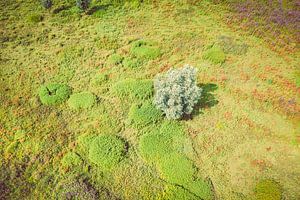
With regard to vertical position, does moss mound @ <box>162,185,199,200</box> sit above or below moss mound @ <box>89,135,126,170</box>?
below

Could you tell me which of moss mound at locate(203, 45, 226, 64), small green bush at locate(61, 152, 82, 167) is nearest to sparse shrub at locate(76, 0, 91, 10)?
moss mound at locate(203, 45, 226, 64)

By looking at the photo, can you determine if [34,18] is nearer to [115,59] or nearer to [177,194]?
[115,59]

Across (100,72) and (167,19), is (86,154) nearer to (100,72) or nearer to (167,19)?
(100,72)

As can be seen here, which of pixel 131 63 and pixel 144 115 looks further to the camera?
pixel 131 63

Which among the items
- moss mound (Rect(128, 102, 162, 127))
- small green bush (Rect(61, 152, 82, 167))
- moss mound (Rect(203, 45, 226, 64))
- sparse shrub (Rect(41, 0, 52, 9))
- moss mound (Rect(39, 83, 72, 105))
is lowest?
small green bush (Rect(61, 152, 82, 167))

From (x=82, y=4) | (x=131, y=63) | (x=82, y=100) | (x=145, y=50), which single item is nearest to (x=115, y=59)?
(x=131, y=63)

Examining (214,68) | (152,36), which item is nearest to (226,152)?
(214,68)

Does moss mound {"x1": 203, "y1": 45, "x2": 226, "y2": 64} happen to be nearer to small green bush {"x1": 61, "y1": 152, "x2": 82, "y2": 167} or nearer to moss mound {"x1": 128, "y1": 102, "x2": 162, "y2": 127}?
moss mound {"x1": 128, "y1": 102, "x2": 162, "y2": 127}

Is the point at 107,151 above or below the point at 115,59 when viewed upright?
below
